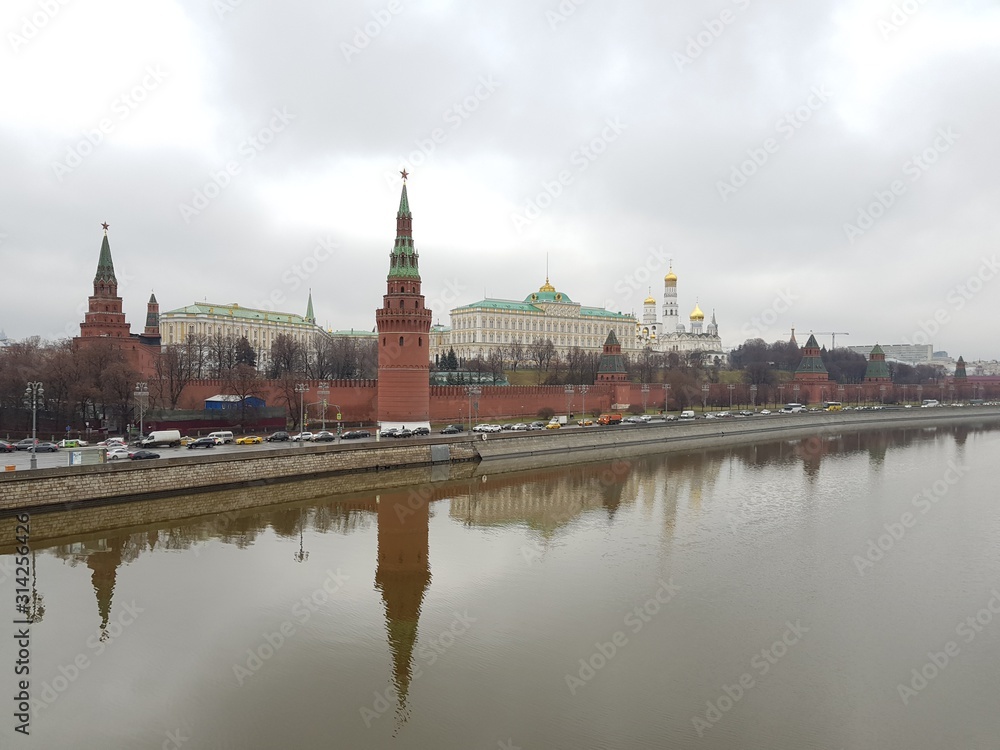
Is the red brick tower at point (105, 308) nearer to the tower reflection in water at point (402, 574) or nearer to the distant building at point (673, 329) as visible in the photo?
the tower reflection in water at point (402, 574)

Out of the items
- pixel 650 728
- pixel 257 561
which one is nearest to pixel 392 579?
pixel 257 561

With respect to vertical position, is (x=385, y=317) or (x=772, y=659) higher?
(x=385, y=317)

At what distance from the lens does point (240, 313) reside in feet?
247

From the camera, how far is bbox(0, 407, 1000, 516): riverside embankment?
18062 mm

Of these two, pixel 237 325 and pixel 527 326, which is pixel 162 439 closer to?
pixel 237 325

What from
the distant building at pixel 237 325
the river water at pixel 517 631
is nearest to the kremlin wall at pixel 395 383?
the river water at pixel 517 631

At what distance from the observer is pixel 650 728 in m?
8.24

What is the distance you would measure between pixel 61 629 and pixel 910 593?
48.7ft

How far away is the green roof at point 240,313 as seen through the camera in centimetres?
7168

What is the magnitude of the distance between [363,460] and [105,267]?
20489mm

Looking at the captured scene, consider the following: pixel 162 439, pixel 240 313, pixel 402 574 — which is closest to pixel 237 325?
pixel 240 313

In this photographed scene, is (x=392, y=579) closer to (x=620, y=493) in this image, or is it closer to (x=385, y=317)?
(x=620, y=493)

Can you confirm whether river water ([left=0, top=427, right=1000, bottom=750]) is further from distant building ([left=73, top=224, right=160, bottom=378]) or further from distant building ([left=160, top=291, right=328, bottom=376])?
distant building ([left=160, top=291, right=328, bottom=376])

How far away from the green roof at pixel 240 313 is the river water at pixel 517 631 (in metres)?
58.2
